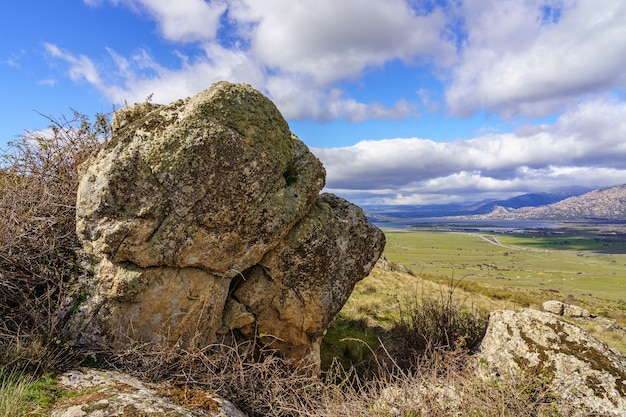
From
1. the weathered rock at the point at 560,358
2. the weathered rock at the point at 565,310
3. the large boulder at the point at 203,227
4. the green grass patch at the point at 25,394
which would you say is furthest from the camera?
the weathered rock at the point at 565,310

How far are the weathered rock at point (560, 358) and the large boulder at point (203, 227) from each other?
4126 millimetres

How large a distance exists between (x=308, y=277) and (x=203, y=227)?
2876 mm

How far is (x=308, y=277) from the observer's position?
888cm

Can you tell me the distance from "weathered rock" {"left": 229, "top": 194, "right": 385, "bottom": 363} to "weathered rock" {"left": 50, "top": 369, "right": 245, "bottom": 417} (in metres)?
2.61

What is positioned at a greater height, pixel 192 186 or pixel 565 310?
pixel 192 186

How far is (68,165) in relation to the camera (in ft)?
29.7

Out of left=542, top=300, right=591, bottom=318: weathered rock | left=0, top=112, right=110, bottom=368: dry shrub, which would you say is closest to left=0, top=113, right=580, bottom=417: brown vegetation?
left=0, top=112, right=110, bottom=368: dry shrub

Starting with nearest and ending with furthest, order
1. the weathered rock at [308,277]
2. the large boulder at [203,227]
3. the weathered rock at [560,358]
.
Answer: the weathered rock at [560,358]
the large boulder at [203,227]
the weathered rock at [308,277]

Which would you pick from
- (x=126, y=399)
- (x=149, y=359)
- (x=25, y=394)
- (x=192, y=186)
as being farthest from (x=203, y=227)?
(x=25, y=394)

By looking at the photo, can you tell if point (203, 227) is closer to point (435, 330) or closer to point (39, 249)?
point (39, 249)

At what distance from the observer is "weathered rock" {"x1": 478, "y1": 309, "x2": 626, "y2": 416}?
22.1 ft

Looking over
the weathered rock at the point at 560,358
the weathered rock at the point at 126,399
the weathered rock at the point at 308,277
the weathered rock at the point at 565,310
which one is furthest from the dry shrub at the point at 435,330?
the weathered rock at the point at 565,310

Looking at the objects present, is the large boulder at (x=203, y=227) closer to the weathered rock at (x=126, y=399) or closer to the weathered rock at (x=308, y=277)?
the weathered rock at (x=308, y=277)

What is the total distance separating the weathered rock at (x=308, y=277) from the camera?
8.68 m
